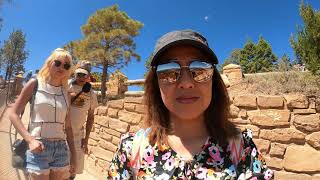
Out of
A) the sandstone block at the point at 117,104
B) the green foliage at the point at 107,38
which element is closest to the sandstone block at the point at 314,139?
the sandstone block at the point at 117,104

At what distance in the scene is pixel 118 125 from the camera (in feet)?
19.9

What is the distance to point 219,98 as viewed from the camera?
1525 mm

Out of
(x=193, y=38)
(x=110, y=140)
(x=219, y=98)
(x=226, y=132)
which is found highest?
(x=193, y=38)

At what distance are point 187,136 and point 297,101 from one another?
2.73 metres

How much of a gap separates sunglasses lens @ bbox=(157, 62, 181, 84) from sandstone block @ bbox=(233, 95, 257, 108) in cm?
290

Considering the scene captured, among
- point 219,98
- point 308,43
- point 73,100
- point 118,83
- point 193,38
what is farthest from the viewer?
point 118,83

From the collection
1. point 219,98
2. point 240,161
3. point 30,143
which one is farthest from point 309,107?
point 30,143

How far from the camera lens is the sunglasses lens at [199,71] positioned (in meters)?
1.33

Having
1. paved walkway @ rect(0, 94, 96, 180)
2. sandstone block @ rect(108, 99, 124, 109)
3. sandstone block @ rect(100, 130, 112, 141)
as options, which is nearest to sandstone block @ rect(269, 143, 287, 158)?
paved walkway @ rect(0, 94, 96, 180)

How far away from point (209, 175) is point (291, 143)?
2.87 meters

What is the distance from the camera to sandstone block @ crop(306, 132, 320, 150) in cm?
347

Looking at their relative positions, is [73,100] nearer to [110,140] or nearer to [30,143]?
[30,143]

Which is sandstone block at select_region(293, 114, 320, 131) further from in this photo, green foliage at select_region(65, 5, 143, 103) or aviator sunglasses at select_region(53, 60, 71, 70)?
green foliage at select_region(65, 5, 143, 103)

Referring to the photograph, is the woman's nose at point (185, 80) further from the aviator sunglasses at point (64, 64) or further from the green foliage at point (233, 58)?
the green foliage at point (233, 58)
